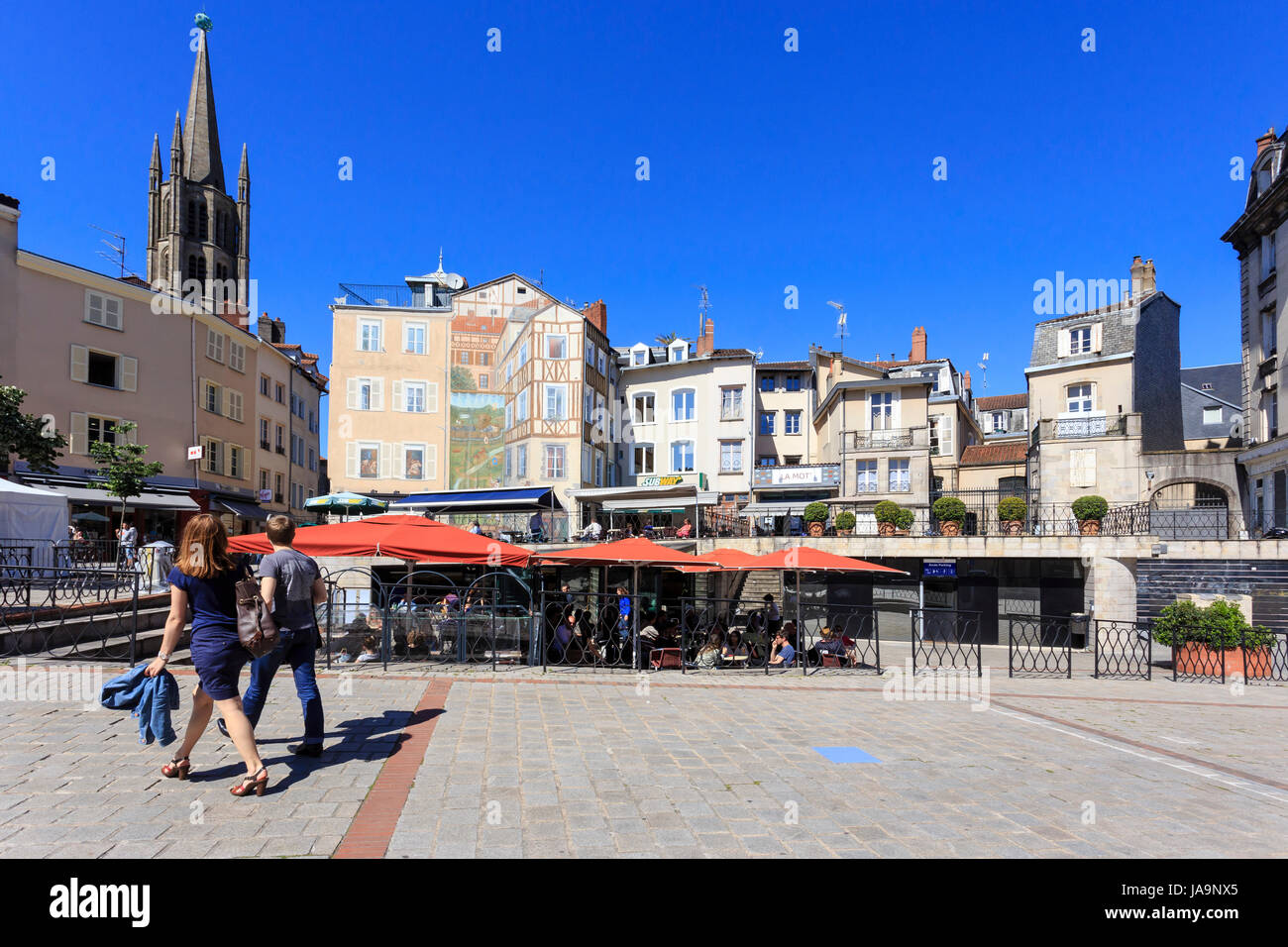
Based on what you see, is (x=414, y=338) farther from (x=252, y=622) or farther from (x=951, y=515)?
(x=252, y=622)

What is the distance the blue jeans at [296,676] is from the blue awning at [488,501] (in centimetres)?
2465

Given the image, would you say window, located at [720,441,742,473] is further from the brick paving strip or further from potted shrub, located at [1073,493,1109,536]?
the brick paving strip

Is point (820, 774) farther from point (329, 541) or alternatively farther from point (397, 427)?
point (397, 427)

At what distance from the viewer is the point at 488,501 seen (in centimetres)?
3183

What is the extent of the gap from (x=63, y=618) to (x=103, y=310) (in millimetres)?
23508

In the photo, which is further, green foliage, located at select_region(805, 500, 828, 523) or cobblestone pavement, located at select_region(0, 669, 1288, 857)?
green foliage, located at select_region(805, 500, 828, 523)

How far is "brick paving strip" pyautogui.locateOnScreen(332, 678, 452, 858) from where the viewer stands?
419 centimetres

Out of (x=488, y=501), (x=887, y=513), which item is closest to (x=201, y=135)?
(x=488, y=501)

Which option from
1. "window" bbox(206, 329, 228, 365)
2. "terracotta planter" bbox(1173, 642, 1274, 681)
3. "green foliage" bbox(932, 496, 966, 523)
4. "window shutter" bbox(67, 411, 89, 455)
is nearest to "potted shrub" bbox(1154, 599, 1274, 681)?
"terracotta planter" bbox(1173, 642, 1274, 681)

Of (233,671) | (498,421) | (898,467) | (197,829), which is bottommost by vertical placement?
(197,829)

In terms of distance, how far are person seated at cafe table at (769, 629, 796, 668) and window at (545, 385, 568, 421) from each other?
2505 centimetres

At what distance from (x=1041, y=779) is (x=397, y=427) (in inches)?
1458
